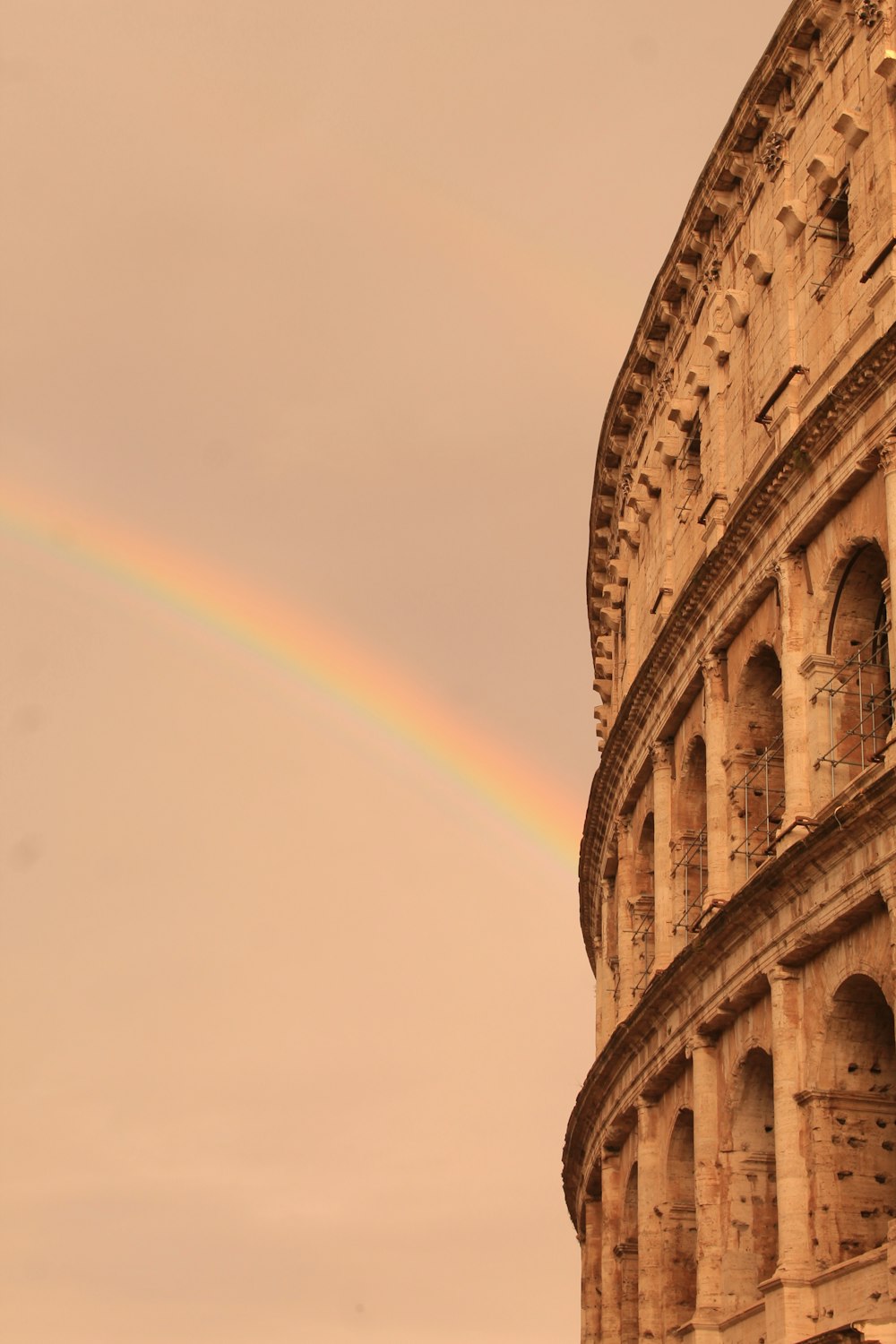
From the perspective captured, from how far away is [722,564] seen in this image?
26094 millimetres

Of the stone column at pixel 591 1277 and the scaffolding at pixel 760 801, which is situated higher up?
the scaffolding at pixel 760 801

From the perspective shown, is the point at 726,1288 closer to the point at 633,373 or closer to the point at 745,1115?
the point at 745,1115

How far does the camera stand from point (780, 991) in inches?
880

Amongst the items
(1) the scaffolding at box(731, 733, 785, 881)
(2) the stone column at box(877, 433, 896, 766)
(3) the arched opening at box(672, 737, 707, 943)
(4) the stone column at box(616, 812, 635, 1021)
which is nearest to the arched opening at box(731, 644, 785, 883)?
(1) the scaffolding at box(731, 733, 785, 881)

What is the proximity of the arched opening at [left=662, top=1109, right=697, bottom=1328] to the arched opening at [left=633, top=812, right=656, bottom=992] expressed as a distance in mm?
3776

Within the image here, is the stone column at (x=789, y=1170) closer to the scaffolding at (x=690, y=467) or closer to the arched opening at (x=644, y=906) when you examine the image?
the arched opening at (x=644, y=906)

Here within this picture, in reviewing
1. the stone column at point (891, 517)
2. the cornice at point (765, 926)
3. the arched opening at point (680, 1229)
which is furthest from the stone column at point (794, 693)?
the arched opening at point (680, 1229)

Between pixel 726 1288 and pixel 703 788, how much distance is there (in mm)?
7656

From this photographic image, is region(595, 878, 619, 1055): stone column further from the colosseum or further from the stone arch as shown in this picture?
the stone arch

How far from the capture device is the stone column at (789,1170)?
2098 cm

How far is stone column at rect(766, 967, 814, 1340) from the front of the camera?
21.0 metres

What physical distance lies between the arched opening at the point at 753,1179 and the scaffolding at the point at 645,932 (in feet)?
20.9

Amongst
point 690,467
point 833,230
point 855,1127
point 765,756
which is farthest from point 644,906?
point 833,230

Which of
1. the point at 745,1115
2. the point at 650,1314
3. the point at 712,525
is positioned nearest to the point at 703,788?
the point at 712,525
